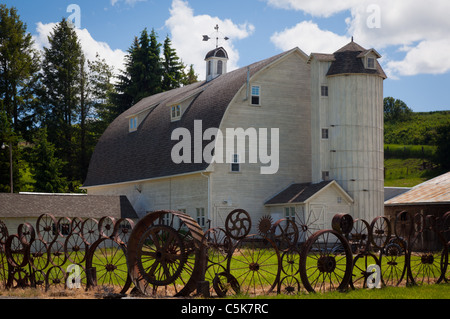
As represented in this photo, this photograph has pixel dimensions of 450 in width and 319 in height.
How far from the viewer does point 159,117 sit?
41875mm

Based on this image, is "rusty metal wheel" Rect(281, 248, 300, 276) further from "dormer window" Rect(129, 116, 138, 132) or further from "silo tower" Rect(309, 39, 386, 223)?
"dormer window" Rect(129, 116, 138, 132)

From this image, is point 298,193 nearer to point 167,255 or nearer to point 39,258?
point 39,258

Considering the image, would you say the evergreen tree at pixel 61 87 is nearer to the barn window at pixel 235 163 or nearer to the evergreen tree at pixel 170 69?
the evergreen tree at pixel 170 69

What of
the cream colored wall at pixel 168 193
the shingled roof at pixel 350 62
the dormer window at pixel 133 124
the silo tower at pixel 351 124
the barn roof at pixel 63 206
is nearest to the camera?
the silo tower at pixel 351 124

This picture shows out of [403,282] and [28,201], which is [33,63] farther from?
[403,282]

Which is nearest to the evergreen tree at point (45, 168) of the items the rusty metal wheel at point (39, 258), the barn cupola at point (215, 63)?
the barn cupola at point (215, 63)

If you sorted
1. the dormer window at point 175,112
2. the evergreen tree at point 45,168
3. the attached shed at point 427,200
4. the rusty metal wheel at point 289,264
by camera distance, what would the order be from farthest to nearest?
the evergreen tree at point 45,168 → the dormer window at point 175,112 → the attached shed at point 427,200 → the rusty metal wheel at point 289,264

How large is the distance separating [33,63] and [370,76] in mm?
38256

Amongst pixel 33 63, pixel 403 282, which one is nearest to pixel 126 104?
pixel 33 63

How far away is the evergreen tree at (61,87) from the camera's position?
6188 centimetres

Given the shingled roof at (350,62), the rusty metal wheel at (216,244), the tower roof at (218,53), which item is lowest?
the rusty metal wheel at (216,244)

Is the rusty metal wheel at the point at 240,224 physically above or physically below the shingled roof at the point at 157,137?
below

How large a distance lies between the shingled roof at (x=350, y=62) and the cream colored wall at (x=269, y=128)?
101 inches

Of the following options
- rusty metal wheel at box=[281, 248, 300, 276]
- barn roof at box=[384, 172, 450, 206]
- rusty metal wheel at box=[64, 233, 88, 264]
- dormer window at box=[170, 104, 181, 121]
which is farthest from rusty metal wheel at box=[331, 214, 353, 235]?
dormer window at box=[170, 104, 181, 121]
